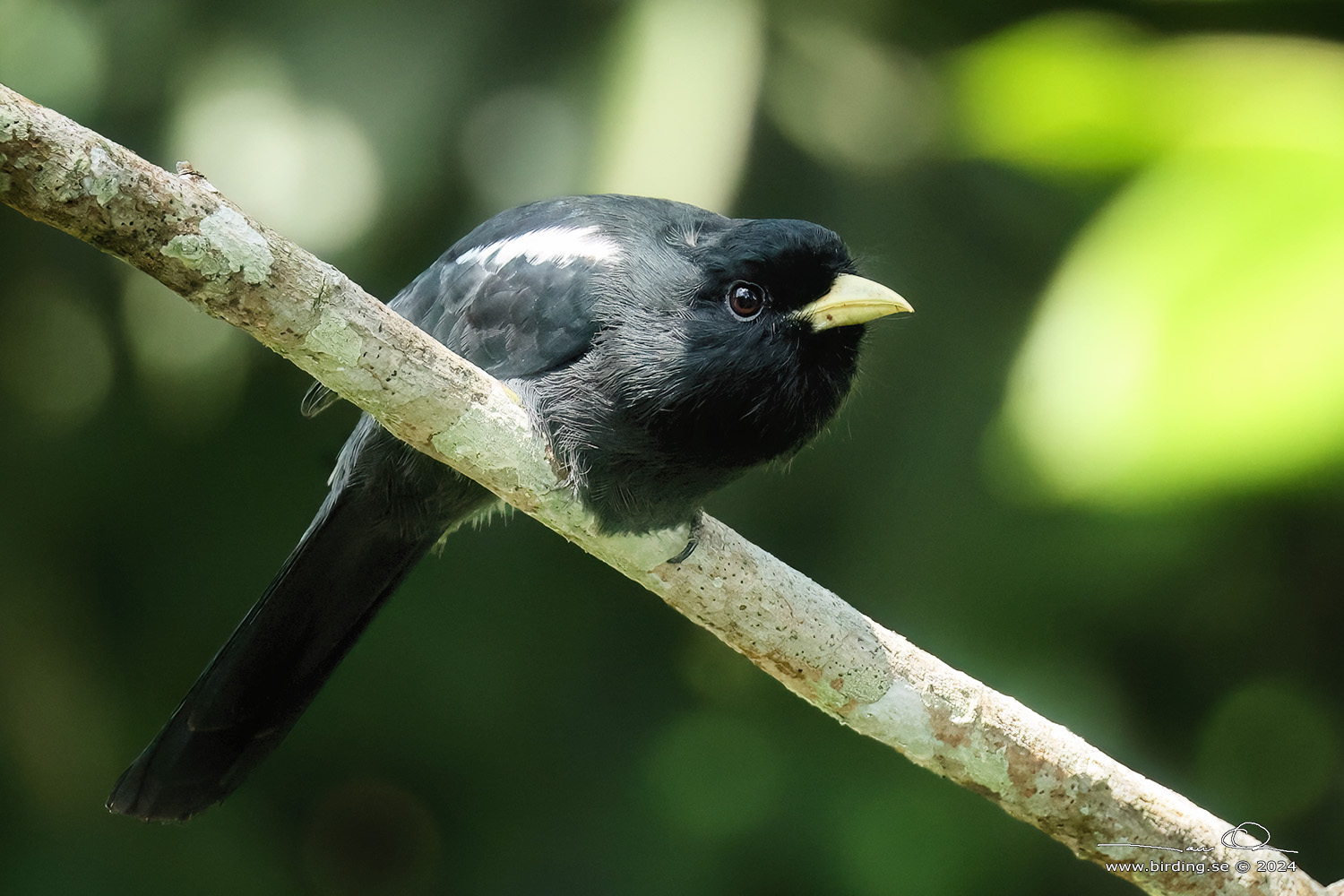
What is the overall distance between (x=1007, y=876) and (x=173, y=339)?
345cm

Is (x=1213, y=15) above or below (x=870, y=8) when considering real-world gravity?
above

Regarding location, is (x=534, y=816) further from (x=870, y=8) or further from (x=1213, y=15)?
(x=1213, y=15)

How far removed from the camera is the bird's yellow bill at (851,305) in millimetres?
2234

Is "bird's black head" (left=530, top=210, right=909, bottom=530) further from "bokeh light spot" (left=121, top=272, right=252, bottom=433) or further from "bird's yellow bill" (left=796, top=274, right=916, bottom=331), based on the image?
"bokeh light spot" (left=121, top=272, right=252, bottom=433)

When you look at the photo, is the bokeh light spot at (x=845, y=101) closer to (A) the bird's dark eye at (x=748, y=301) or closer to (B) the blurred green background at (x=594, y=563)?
(B) the blurred green background at (x=594, y=563)

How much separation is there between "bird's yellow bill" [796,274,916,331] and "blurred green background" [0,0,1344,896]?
121 cm

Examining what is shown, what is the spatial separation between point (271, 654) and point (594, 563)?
178 centimetres

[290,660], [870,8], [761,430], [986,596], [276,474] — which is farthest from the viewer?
[870,8]

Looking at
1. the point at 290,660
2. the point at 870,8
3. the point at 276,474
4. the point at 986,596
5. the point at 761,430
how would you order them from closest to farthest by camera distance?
the point at 761,430, the point at 290,660, the point at 986,596, the point at 276,474, the point at 870,8

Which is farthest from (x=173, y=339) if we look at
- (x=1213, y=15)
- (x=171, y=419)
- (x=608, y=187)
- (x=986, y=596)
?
(x=1213, y=15)

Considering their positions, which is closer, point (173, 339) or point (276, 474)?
point (173, 339)

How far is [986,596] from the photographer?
3.79 m

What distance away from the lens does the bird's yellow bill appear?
7.33 ft

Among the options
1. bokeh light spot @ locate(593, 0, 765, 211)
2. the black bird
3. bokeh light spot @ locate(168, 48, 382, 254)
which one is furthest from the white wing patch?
bokeh light spot @ locate(168, 48, 382, 254)
